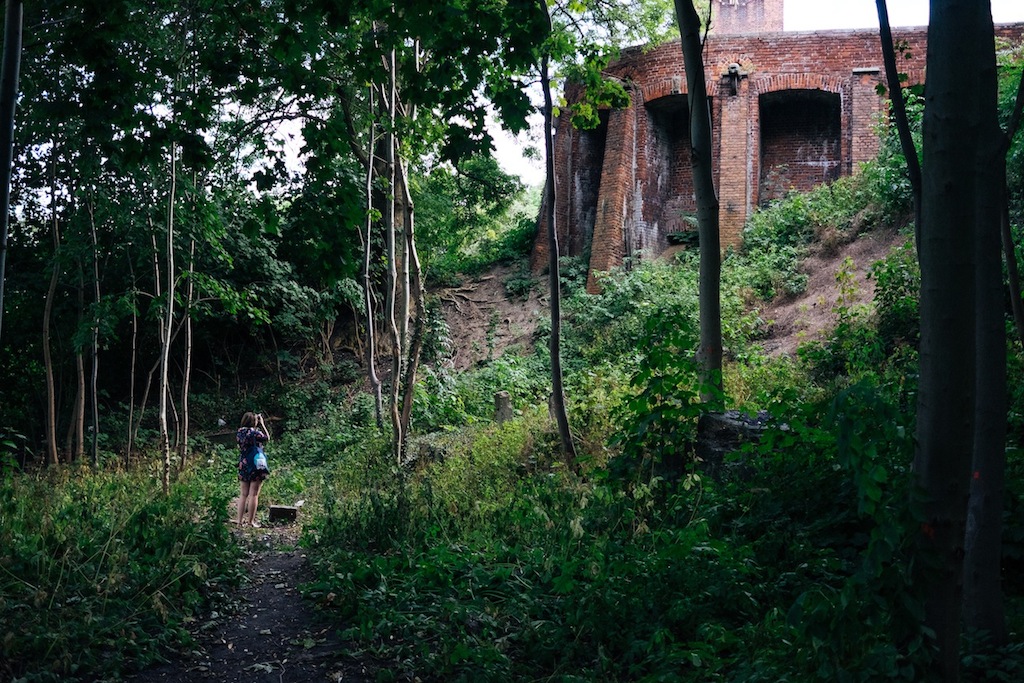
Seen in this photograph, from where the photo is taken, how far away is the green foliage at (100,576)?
534cm

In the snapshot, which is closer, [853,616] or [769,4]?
[853,616]

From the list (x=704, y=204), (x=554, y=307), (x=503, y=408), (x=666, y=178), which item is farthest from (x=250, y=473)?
(x=666, y=178)

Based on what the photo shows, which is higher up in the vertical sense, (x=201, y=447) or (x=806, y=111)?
(x=806, y=111)

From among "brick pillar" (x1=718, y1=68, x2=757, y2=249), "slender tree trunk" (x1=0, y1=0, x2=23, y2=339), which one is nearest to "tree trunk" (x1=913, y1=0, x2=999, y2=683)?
"slender tree trunk" (x1=0, y1=0, x2=23, y2=339)

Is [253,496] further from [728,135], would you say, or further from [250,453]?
[728,135]

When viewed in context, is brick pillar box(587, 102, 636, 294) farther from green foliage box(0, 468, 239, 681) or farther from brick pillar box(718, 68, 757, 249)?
green foliage box(0, 468, 239, 681)

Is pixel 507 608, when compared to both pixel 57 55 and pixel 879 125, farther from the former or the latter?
pixel 879 125

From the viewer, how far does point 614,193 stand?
22.6 m

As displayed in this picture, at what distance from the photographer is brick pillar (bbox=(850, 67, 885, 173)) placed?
21.2 meters

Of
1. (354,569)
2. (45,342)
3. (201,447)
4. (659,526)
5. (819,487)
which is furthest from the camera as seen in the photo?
(201,447)

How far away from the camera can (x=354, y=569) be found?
7.16 m

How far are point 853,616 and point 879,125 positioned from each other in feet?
64.1

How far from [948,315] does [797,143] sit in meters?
21.9

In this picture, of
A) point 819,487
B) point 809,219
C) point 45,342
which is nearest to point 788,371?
point 819,487
